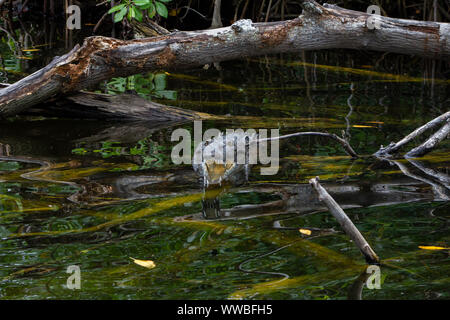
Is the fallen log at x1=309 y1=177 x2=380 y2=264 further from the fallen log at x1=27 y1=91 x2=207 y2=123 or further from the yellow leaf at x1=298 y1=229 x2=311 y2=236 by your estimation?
the fallen log at x1=27 y1=91 x2=207 y2=123

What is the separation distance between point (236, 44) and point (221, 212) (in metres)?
1.74

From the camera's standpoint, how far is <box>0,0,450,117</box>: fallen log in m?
4.12

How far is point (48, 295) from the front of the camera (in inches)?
81.7

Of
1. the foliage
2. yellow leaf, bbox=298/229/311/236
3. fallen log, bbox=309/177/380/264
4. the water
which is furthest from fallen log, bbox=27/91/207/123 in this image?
fallen log, bbox=309/177/380/264

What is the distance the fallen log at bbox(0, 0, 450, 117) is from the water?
0.37m

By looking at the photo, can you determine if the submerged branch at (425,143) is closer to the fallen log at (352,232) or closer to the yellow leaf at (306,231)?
the yellow leaf at (306,231)

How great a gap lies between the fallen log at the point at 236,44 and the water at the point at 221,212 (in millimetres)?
368

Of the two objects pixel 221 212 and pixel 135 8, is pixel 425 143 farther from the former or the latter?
pixel 135 8

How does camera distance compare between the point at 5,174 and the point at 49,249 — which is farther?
the point at 5,174

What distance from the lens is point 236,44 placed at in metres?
4.28

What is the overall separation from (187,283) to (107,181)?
127cm

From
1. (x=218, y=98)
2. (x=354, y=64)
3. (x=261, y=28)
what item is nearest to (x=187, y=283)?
(x=261, y=28)

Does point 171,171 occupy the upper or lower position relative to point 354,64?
lower

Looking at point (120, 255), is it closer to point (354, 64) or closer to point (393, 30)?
point (393, 30)
